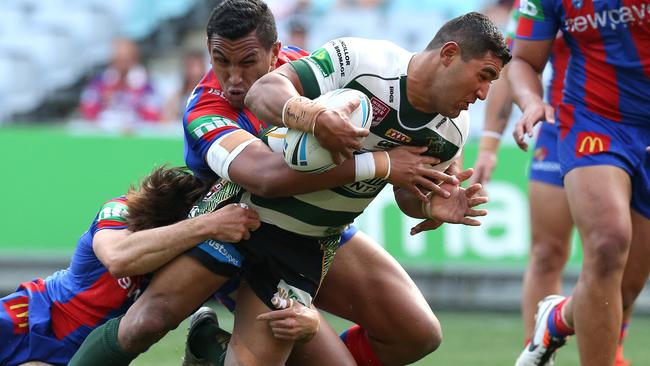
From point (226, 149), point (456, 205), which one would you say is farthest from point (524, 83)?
point (226, 149)

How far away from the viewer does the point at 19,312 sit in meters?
4.79

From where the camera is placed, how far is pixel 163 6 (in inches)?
515

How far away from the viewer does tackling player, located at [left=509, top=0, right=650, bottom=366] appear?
182 inches

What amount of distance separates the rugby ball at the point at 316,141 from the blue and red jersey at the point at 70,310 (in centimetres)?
112

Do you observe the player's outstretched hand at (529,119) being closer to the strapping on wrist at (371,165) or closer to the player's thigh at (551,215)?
the strapping on wrist at (371,165)

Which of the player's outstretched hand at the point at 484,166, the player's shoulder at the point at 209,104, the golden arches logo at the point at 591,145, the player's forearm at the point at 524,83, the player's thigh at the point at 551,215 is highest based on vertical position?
the player's shoulder at the point at 209,104

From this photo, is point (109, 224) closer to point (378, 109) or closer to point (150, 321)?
point (150, 321)

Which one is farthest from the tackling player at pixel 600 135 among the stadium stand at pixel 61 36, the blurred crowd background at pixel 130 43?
the stadium stand at pixel 61 36

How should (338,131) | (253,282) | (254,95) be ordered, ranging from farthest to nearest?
(253,282) → (254,95) → (338,131)

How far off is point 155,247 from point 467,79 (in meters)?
1.35

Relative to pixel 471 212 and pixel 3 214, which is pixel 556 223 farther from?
pixel 3 214

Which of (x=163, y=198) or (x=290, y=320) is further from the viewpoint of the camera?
(x=163, y=198)

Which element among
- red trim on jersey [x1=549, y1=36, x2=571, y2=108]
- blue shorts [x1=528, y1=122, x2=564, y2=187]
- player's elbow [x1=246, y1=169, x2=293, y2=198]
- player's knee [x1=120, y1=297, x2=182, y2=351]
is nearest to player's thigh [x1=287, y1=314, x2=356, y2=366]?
player's knee [x1=120, y1=297, x2=182, y2=351]

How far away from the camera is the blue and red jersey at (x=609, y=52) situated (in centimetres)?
486
